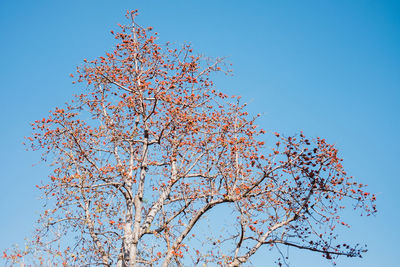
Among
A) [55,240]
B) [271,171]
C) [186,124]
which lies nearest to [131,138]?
[186,124]

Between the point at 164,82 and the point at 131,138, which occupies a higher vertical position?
the point at 164,82

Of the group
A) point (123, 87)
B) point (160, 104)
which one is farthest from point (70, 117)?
point (160, 104)

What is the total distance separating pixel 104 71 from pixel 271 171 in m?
5.97

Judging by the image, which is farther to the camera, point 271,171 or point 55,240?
point 55,240

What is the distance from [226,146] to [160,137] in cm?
208

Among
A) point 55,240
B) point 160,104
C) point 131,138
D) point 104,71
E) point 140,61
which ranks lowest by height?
point 55,240

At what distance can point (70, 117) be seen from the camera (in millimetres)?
10203

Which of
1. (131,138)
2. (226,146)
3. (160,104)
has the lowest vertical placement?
(226,146)

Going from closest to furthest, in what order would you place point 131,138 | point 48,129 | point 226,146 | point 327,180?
point 327,180 < point 226,146 < point 48,129 < point 131,138

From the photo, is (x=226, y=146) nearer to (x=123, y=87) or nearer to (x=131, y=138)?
(x=131, y=138)

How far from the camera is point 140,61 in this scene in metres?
11.4

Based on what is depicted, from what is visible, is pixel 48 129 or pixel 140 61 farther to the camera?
pixel 140 61

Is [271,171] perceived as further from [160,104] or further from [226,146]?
[160,104]

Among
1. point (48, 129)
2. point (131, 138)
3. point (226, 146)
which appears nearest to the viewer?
point (226, 146)
